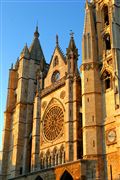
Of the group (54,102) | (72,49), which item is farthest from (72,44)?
(54,102)

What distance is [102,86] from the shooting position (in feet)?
80.0

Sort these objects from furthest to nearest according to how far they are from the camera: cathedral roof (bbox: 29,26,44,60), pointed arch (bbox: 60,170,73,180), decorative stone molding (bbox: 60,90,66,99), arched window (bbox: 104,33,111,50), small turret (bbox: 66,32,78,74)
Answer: cathedral roof (bbox: 29,26,44,60) → decorative stone molding (bbox: 60,90,66,99) → small turret (bbox: 66,32,78,74) → arched window (bbox: 104,33,111,50) → pointed arch (bbox: 60,170,73,180)

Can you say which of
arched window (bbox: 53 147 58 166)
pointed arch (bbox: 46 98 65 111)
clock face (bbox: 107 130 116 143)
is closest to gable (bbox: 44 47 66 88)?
pointed arch (bbox: 46 98 65 111)

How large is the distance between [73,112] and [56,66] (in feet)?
23.4

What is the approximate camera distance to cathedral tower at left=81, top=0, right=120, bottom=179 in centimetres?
2153

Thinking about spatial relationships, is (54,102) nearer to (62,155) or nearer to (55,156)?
(55,156)

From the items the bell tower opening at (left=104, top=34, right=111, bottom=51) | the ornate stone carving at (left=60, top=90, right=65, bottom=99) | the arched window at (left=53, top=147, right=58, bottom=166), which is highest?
the bell tower opening at (left=104, top=34, right=111, bottom=51)

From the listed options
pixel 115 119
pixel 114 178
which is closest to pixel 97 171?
pixel 114 178

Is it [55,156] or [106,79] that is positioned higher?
[106,79]

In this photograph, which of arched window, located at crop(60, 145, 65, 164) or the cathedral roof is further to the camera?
the cathedral roof

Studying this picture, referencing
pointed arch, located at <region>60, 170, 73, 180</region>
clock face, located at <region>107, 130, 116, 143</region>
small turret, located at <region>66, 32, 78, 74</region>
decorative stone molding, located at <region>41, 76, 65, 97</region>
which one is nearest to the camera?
clock face, located at <region>107, 130, 116, 143</region>

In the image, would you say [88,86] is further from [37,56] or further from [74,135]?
[37,56]

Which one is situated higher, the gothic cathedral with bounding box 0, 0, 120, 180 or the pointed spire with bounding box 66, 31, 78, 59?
the pointed spire with bounding box 66, 31, 78, 59

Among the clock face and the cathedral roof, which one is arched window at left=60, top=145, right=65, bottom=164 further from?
the cathedral roof
